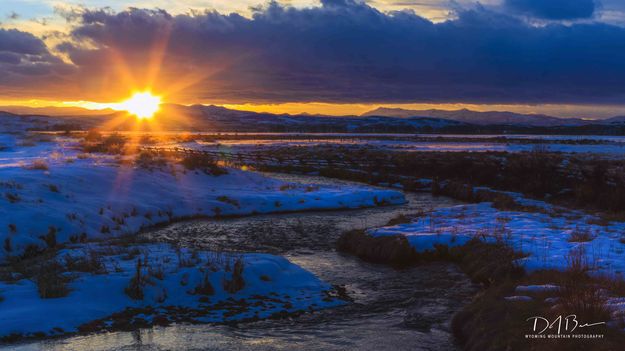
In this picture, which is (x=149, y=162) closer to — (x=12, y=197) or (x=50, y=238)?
(x=12, y=197)

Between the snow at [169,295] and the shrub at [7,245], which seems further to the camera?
the shrub at [7,245]

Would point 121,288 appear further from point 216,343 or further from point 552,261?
point 552,261

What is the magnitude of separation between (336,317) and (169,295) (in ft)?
12.1

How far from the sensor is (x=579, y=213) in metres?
21.4

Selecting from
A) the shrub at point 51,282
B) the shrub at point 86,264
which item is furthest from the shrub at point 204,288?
the shrub at point 51,282

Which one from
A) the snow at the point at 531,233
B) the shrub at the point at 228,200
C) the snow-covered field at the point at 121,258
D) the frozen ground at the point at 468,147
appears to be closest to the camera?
the snow-covered field at the point at 121,258

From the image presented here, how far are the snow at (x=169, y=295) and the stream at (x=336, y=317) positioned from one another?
527 mm

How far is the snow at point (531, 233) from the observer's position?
12.1 metres

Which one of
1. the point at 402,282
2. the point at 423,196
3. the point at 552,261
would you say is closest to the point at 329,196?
the point at 423,196

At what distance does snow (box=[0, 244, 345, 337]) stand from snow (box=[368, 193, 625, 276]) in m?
5.05

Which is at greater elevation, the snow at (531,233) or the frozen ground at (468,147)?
Answer: the frozen ground at (468,147)

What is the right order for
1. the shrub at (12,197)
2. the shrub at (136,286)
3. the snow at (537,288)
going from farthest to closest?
1. the shrub at (12,197)
2. the shrub at (136,286)
3. the snow at (537,288)

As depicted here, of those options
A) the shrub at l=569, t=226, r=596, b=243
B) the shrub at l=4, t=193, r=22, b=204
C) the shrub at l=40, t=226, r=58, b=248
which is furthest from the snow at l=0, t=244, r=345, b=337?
the shrub at l=569, t=226, r=596, b=243

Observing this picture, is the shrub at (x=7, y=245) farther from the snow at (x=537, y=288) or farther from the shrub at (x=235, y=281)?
the snow at (x=537, y=288)
